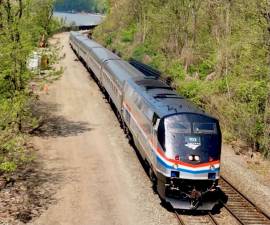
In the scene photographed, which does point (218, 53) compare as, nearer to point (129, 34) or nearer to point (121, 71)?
point (121, 71)

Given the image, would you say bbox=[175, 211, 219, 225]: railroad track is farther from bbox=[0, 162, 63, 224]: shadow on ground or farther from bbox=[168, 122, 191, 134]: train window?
bbox=[0, 162, 63, 224]: shadow on ground

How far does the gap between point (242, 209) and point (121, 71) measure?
50.8 ft

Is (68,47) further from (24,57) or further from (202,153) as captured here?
(202,153)

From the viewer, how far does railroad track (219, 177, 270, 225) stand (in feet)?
58.1

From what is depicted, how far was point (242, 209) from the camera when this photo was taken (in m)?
18.7

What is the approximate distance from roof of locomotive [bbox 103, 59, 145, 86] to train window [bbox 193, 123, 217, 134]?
10.2 m

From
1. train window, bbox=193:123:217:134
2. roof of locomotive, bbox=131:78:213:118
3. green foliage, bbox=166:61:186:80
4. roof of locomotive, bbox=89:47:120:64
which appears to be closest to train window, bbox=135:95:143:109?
roof of locomotive, bbox=131:78:213:118

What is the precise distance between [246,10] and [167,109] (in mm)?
10765

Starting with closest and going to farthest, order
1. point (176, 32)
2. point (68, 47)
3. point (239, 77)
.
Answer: point (239, 77)
point (176, 32)
point (68, 47)

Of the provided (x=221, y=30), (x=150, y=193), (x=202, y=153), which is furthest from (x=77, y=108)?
(x=202, y=153)

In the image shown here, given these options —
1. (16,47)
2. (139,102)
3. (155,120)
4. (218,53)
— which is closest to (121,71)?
(218,53)

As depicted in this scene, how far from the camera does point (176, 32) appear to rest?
48000 millimetres

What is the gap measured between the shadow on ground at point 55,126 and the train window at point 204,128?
470 inches

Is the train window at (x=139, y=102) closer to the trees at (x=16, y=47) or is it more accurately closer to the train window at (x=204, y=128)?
the train window at (x=204, y=128)
